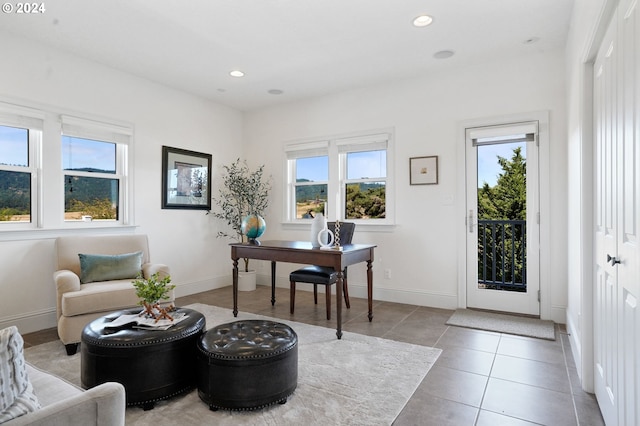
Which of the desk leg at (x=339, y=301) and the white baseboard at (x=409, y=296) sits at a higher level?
the desk leg at (x=339, y=301)

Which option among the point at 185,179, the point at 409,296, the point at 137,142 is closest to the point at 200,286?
the point at 185,179

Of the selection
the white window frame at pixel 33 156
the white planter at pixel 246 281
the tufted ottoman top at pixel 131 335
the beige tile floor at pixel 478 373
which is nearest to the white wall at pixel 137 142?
the white window frame at pixel 33 156

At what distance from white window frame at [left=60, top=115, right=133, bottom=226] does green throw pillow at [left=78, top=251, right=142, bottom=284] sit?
688mm

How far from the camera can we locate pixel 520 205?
3904 millimetres

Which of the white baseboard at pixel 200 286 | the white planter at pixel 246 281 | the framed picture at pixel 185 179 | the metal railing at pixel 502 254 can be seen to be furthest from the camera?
the white planter at pixel 246 281

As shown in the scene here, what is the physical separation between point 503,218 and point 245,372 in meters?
3.28

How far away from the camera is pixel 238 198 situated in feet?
17.8

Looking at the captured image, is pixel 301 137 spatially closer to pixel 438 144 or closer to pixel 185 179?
pixel 185 179

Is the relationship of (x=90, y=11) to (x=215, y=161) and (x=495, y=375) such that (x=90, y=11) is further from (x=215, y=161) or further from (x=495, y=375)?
(x=495, y=375)

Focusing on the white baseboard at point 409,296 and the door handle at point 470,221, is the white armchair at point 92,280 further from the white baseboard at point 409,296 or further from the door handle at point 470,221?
the door handle at point 470,221

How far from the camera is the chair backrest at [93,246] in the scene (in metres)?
3.43

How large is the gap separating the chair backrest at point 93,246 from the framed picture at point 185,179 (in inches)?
33.7

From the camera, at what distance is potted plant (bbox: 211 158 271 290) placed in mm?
5344

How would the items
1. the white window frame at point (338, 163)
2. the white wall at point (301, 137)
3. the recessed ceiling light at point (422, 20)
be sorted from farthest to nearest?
1. the white window frame at point (338, 163)
2. the white wall at point (301, 137)
3. the recessed ceiling light at point (422, 20)
